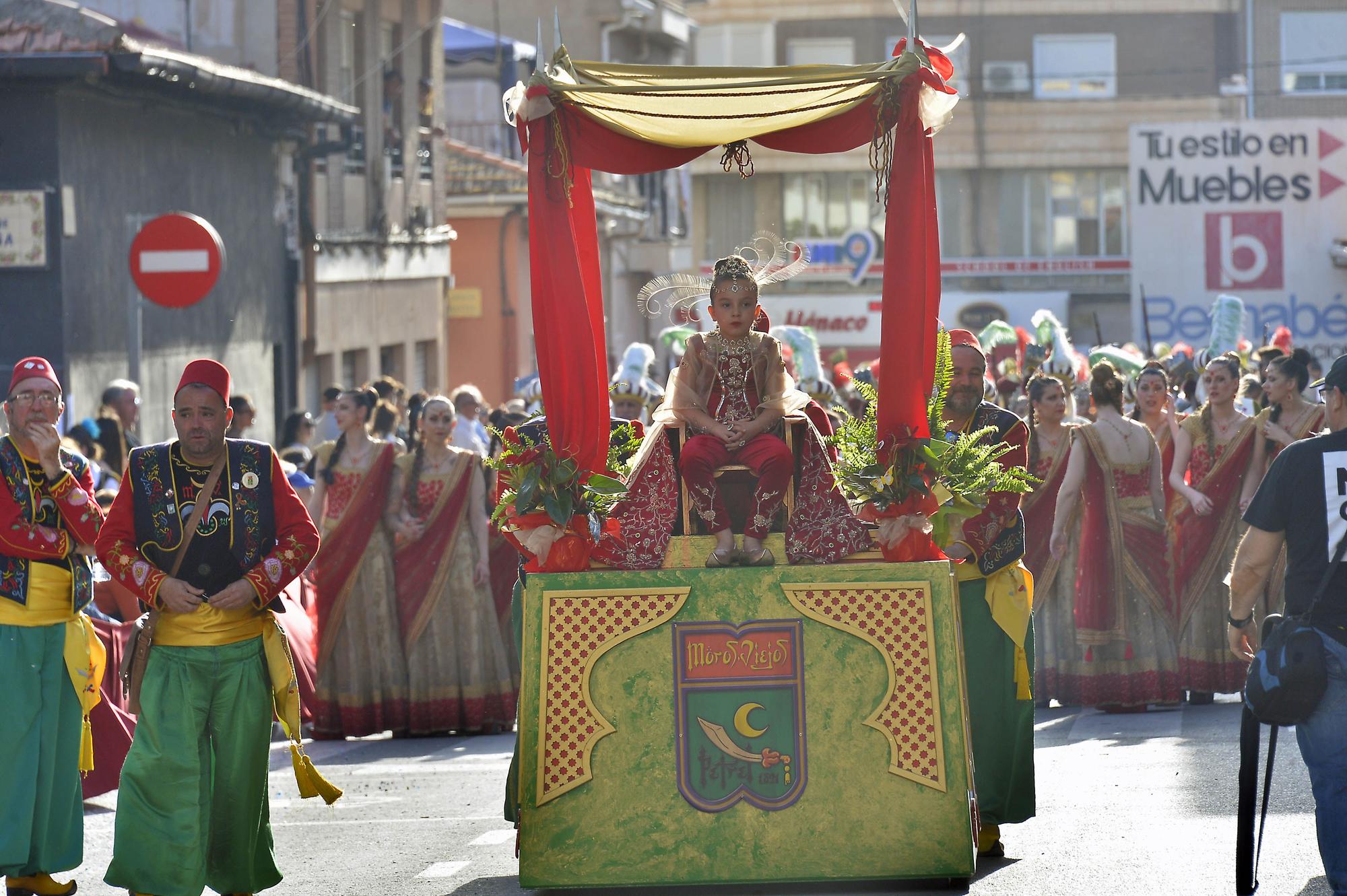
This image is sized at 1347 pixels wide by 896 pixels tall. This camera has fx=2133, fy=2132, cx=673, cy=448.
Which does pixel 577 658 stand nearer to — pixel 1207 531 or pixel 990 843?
pixel 990 843

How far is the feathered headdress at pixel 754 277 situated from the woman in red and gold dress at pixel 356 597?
15.2 ft

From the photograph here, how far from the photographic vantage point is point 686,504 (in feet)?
26.2

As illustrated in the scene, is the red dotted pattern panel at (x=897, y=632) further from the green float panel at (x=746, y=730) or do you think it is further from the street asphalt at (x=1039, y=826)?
the street asphalt at (x=1039, y=826)

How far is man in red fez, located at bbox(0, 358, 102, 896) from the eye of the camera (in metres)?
7.91

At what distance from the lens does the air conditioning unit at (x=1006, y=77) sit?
166 feet

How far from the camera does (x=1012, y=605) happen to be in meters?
8.47

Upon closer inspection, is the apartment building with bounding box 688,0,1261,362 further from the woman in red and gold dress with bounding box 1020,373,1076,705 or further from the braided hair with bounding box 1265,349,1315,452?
the braided hair with bounding box 1265,349,1315,452

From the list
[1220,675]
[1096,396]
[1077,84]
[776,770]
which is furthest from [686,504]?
[1077,84]

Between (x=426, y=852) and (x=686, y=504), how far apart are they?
2.03m

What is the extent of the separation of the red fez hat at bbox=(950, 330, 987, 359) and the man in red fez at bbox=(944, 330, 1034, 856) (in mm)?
124

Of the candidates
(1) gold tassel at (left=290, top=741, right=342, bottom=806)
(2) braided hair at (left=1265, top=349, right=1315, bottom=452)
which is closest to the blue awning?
(2) braided hair at (left=1265, top=349, right=1315, bottom=452)

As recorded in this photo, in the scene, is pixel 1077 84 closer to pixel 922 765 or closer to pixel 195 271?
pixel 195 271

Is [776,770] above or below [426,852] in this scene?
above

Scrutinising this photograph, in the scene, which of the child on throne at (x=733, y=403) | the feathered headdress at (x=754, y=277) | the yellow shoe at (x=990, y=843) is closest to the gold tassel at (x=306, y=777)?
the child on throne at (x=733, y=403)
